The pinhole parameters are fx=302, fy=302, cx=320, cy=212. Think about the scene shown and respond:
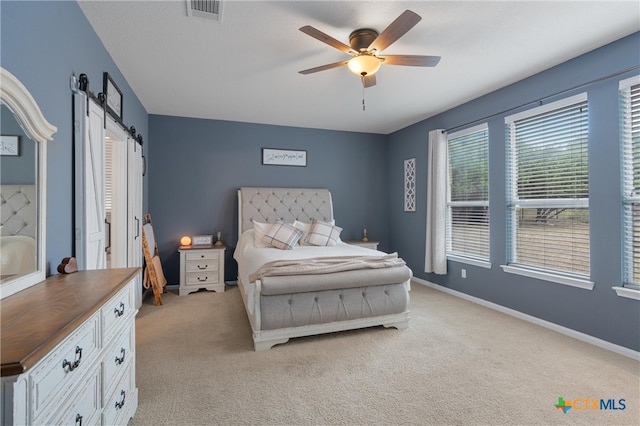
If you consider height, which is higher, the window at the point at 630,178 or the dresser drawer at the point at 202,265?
the window at the point at 630,178

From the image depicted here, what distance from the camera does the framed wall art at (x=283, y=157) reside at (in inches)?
Answer: 201

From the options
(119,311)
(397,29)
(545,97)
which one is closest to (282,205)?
(397,29)

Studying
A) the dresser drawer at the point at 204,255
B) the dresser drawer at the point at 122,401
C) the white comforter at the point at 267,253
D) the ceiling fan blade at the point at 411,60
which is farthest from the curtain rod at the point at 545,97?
the dresser drawer at the point at 122,401

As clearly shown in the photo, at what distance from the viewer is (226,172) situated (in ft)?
16.2

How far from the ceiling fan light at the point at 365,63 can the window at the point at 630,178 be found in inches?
82.6

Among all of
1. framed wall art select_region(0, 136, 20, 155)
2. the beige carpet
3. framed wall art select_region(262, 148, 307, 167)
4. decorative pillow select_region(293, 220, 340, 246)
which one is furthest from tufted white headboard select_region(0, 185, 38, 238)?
framed wall art select_region(262, 148, 307, 167)

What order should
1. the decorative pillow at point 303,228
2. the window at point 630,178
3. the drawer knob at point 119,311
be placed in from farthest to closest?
1. the decorative pillow at point 303,228
2. the window at point 630,178
3. the drawer knob at point 119,311

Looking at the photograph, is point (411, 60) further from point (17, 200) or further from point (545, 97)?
point (17, 200)

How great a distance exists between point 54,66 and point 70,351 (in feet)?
5.43

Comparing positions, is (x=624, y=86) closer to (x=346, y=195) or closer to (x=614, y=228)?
(x=614, y=228)

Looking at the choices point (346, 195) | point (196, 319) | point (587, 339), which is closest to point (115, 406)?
point (196, 319)

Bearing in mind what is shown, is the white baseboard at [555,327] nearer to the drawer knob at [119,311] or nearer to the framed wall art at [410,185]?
the framed wall art at [410,185]

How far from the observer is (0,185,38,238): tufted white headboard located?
1.27m

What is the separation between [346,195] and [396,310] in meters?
2.91
